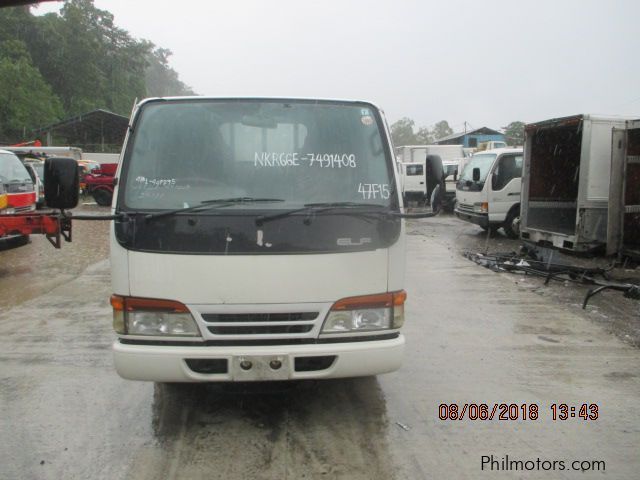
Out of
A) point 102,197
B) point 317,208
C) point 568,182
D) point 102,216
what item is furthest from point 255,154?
point 102,197

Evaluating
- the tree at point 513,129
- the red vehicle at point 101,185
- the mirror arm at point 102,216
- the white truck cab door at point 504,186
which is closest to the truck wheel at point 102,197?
the red vehicle at point 101,185

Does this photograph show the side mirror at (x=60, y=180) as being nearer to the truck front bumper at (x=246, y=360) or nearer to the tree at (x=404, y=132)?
the truck front bumper at (x=246, y=360)

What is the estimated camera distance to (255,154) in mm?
3510

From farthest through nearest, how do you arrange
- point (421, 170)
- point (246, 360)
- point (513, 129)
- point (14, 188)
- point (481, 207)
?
point (513, 129) → point (421, 170) → point (481, 207) → point (14, 188) → point (246, 360)

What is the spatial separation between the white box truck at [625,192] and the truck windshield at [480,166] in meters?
4.18

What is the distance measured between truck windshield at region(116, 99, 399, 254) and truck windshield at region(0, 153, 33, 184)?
7407 mm


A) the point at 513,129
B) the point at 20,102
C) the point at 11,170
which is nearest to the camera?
the point at 11,170

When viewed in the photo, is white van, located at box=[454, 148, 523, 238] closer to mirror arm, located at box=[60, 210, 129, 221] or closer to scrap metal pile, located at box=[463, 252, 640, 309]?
scrap metal pile, located at box=[463, 252, 640, 309]

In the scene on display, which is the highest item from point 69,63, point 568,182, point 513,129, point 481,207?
point 69,63

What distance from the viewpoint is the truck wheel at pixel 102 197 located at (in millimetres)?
21766

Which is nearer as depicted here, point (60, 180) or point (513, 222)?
point (60, 180)

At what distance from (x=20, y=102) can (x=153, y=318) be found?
40.6 meters

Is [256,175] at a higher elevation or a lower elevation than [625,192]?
higher

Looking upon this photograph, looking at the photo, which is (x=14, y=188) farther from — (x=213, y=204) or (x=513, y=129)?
(x=513, y=129)
